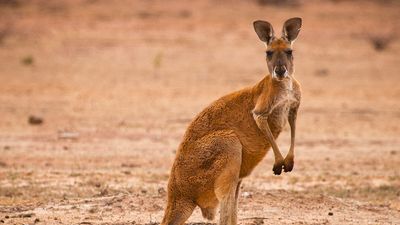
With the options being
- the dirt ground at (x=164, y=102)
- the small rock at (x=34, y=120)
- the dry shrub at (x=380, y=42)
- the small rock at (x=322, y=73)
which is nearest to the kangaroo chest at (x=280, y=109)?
the dirt ground at (x=164, y=102)

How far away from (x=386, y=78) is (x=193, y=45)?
6.54 meters

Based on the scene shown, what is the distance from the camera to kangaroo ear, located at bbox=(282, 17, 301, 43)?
7840 mm

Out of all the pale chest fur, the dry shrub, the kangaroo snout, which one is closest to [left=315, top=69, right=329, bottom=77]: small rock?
the dry shrub

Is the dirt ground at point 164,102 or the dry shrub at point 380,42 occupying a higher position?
the dry shrub at point 380,42

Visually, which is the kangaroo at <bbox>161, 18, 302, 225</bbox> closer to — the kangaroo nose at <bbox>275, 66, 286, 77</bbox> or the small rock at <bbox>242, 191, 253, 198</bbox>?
the kangaroo nose at <bbox>275, 66, 286, 77</bbox>

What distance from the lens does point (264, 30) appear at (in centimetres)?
784

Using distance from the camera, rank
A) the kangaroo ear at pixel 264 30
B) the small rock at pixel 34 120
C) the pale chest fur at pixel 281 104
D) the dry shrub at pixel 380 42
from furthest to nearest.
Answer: the dry shrub at pixel 380 42 → the small rock at pixel 34 120 → the kangaroo ear at pixel 264 30 → the pale chest fur at pixel 281 104

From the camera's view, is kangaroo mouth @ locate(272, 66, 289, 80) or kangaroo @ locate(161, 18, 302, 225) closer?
kangaroo @ locate(161, 18, 302, 225)

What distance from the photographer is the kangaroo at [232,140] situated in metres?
7.37

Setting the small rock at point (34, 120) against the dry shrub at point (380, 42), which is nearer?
the small rock at point (34, 120)

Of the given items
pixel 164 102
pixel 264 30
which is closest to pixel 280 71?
pixel 264 30

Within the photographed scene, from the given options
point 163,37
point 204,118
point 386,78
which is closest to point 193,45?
point 163,37

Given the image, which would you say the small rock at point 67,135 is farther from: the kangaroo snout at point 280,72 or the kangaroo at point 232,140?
the kangaroo snout at point 280,72

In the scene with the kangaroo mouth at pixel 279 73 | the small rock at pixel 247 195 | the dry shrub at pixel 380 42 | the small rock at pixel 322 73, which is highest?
the dry shrub at pixel 380 42
